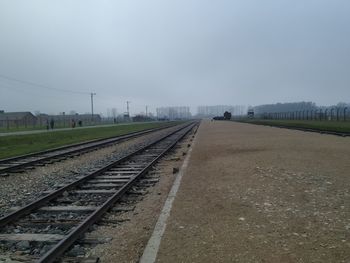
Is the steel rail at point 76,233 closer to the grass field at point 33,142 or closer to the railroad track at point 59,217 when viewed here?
the railroad track at point 59,217

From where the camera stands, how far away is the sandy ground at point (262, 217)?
18.8 feet

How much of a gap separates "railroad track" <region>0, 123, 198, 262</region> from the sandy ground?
140cm

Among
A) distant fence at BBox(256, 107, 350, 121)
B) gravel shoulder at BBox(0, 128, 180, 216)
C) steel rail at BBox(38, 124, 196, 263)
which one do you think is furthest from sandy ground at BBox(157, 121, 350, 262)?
distant fence at BBox(256, 107, 350, 121)

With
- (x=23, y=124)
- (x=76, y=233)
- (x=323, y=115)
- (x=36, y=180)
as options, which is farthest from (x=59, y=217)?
(x=23, y=124)

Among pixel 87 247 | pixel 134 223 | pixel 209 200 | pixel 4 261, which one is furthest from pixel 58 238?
pixel 209 200

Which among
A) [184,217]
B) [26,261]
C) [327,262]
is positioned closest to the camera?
[327,262]

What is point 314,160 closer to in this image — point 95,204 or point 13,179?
point 95,204

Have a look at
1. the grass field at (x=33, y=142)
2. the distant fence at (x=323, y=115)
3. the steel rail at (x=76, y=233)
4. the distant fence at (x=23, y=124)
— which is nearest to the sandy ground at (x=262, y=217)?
the steel rail at (x=76, y=233)

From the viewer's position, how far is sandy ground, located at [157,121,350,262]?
18.8ft

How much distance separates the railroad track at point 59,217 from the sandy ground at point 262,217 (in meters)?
1.40

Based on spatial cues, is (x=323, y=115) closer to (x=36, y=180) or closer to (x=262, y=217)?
(x=36, y=180)

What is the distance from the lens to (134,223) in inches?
306

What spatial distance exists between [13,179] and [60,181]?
64.9 inches

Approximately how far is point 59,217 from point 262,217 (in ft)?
12.3
